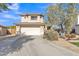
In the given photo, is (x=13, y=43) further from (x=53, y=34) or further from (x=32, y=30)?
(x=53, y=34)

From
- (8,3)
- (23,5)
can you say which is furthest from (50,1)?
(8,3)

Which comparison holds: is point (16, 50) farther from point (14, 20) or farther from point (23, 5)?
point (23, 5)

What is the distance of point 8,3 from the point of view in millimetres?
6324

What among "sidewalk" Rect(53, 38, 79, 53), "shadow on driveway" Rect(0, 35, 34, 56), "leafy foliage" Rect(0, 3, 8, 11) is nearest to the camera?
"leafy foliage" Rect(0, 3, 8, 11)

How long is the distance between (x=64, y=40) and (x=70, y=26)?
41 cm

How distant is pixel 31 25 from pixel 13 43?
703 millimetres

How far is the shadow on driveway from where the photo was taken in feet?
21.2

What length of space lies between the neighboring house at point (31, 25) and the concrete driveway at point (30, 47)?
0.61 ft

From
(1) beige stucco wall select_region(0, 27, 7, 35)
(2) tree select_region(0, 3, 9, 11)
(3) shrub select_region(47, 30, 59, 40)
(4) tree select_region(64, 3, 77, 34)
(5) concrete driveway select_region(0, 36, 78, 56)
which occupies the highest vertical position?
(2) tree select_region(0, 3, 9, 11)

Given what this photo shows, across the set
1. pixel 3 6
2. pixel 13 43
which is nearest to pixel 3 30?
pixel 13 43

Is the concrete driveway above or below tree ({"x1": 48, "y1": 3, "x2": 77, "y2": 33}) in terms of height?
below

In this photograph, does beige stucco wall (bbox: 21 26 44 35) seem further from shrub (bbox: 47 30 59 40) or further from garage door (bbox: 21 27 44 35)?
shrub (bbox: 47 30 59 40)

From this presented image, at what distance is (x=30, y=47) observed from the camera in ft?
21.4

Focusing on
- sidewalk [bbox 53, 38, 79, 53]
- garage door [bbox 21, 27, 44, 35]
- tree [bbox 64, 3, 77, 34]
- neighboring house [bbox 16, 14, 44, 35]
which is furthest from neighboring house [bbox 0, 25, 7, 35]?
tree [bbox 64, 3, 77, 34]
